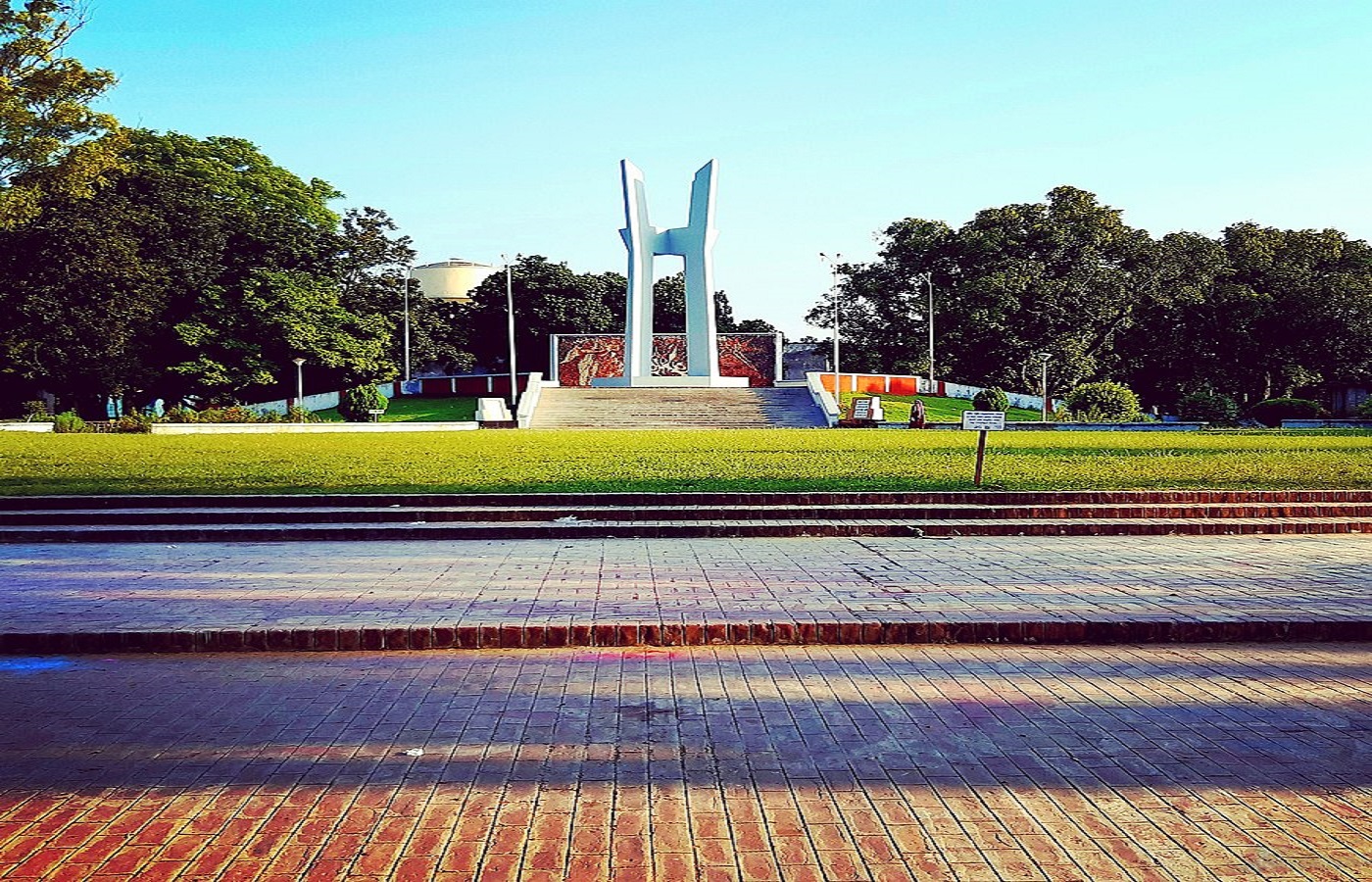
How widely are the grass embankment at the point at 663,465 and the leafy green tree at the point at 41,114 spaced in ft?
21.0

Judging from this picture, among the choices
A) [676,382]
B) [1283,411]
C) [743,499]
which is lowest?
[743,499]

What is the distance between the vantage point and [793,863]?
3301mm

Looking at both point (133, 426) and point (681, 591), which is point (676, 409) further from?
point (681, 591)

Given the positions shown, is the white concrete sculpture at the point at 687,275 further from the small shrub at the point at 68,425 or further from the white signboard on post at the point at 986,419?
the white signboard on post at the point at 986,419

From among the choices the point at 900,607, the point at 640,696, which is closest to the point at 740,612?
the point at 900,607

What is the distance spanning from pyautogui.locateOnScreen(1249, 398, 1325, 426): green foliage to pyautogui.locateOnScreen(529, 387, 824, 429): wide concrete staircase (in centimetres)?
1675

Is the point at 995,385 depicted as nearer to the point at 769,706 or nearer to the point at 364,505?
the point at 364,505

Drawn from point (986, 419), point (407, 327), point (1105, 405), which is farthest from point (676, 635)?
point (407, 327)

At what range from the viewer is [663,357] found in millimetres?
55062

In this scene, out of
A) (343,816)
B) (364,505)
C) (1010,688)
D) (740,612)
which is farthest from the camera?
(364,505)

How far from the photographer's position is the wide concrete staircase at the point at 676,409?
37.8 meters

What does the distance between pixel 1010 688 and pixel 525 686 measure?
252 centimetres

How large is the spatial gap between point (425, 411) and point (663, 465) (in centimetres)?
3253

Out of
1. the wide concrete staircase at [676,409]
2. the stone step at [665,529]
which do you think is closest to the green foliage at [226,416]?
the wide concrete staircase at [676,409]
